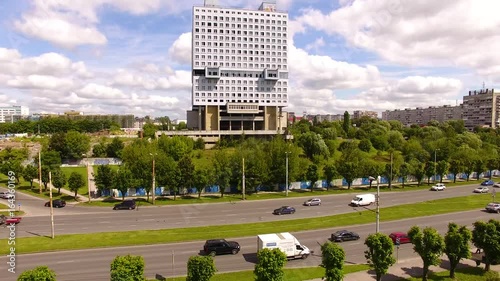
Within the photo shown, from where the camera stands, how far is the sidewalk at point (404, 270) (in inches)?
1112

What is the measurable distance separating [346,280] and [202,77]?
422 ft

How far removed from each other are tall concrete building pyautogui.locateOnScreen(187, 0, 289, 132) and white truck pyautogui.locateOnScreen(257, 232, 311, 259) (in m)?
111

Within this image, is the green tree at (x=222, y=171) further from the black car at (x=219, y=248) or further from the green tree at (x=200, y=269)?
the green tree at (x=200, y=269)

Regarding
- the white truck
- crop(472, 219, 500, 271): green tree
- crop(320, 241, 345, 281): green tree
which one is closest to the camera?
crop(320, 241, 345, 281): green tree

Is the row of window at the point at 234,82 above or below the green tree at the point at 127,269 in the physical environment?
above

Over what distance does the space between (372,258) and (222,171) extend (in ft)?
133

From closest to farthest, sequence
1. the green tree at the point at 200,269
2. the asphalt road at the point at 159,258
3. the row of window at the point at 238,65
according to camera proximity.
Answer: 1. the green tree at the point at 200,269
2. the asphalt road at the point at 159,258
3. the row of window at the point at 238,65

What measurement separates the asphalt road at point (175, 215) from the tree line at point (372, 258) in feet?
71.8

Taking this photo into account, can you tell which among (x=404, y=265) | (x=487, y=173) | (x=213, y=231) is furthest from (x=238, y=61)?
(x=404, y=265)

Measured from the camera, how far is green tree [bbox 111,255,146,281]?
20797mm

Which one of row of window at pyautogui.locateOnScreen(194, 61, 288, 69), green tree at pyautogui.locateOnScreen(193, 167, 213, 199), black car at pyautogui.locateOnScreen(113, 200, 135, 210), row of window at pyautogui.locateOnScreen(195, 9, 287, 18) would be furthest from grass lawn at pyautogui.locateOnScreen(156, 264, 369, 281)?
row of window at pyautogui.locateOnScreen(195, 9, 287, 18)

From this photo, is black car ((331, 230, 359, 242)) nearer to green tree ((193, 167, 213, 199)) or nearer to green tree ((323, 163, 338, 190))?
green tree ((193, 167, 213, 199))

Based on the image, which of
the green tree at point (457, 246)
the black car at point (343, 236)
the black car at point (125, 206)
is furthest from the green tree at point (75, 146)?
the green tree at point (457, 246)

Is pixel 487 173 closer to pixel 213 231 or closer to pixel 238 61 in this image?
pixel 213 231
